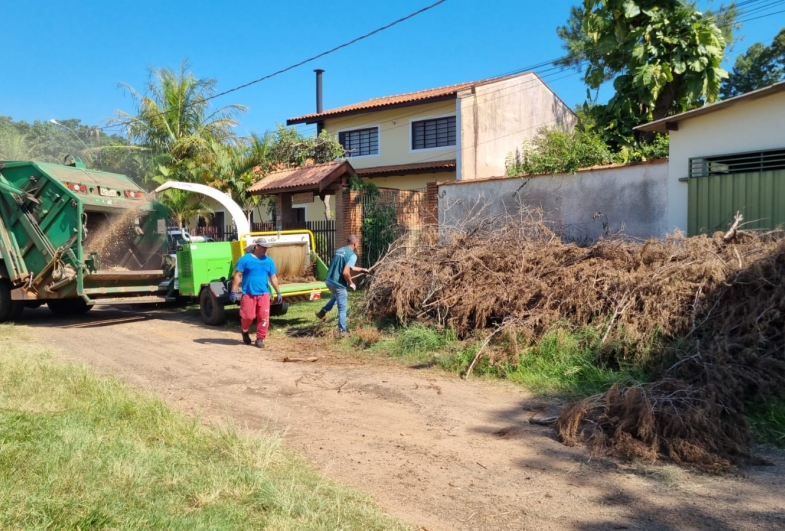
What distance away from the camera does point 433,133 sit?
79.3ft

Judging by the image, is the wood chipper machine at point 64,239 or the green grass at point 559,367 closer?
the green grass at point 559,367

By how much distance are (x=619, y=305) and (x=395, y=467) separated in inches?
160

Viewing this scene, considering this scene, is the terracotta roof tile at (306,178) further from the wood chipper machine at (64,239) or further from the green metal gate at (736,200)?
the green metal gate at (736,200)

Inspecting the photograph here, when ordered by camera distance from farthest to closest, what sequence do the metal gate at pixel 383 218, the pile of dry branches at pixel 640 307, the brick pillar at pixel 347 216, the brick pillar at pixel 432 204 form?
1. the brick pillar at pixel 347 216
2. the metal gate at pixel 383 218
3. the brick pillar at pixel 432 204
4. the pile of dry branches at pixel 640 307

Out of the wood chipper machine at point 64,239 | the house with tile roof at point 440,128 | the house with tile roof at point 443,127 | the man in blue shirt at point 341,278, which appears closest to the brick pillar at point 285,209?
the house with tile roof at point 440,128

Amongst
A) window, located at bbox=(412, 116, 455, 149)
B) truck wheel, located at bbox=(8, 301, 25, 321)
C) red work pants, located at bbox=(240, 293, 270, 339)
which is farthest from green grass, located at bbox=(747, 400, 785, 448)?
window, located at bbox=(412, 116, 455, 149)

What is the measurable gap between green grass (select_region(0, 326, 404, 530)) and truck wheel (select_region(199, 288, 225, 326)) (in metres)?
5.91

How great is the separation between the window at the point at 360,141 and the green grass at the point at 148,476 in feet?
68.0

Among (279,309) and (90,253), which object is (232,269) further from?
(90,253)

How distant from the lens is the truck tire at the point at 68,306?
13.9 metres

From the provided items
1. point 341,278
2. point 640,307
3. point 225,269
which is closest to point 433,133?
point 225,269

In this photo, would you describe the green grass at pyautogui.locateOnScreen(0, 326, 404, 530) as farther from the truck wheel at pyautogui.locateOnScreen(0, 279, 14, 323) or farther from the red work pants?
the truck wheel at pyautogui.locateOnScreen(0, 279, 14, 323)

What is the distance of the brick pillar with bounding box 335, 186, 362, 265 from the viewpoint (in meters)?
16.4

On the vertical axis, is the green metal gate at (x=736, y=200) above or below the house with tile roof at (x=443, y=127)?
below
